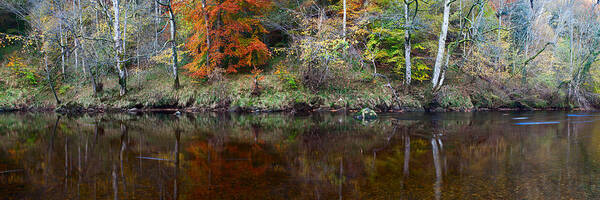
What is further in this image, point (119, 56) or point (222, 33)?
point (222, 33)

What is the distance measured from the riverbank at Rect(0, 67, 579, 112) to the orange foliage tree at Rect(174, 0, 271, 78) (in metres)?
1.21

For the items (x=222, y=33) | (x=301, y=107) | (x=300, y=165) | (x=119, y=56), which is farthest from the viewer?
(x=301, y=107)

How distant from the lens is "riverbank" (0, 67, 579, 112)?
797 inches

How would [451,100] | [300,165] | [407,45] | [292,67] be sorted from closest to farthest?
[300,165] → [407,45] → [451,100] → [292,67]

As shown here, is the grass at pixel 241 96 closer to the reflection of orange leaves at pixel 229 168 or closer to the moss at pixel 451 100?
the moss at pixel 451 100

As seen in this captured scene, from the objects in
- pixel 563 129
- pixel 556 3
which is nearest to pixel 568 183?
pixel 563 129

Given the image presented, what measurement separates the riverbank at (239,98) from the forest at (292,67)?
6 centimetres

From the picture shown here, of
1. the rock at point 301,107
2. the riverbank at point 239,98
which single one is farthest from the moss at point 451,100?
the rock at point 301,107

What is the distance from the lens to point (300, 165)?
649 cm

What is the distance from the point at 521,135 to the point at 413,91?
10.5 meters

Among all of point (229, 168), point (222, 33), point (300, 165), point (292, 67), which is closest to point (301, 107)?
point (292, 67)

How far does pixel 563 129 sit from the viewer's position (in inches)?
477

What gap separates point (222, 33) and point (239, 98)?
3.99 meters

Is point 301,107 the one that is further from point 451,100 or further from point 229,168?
point 229,168
